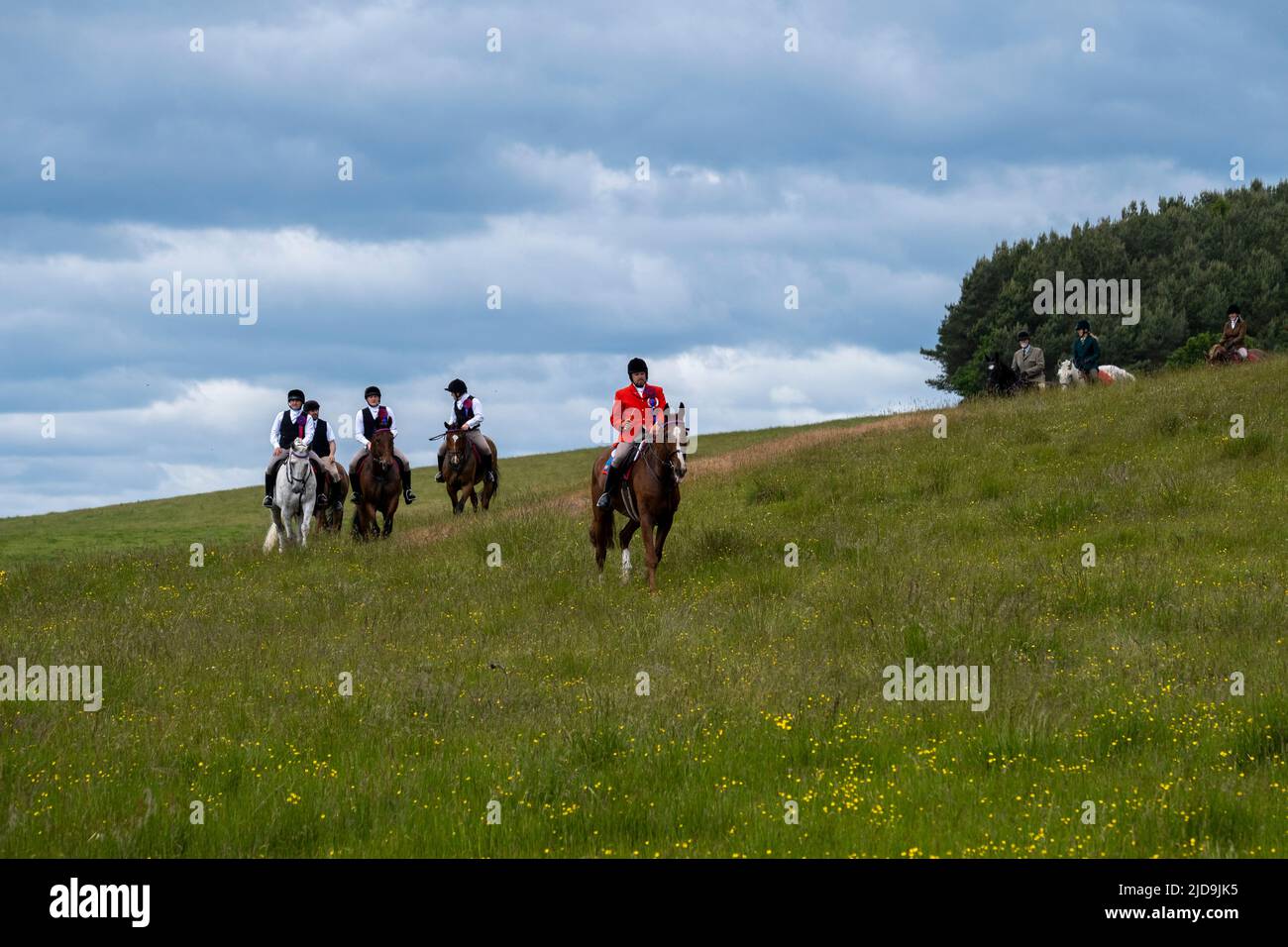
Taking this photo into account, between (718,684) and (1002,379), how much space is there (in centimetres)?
2449

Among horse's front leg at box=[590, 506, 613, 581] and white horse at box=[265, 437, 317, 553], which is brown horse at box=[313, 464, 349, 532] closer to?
white horse at box=[265, 437, 317, 553]

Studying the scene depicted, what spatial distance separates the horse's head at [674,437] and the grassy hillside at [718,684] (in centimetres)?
163

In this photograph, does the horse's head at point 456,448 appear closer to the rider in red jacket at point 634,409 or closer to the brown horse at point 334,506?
the brown horse at point 334,506

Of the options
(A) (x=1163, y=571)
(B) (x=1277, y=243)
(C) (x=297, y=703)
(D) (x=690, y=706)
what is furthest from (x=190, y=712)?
(B) (x=1277, y=243)

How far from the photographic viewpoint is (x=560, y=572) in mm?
16047

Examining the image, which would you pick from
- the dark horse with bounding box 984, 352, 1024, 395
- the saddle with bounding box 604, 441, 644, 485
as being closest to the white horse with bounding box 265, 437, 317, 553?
the saddle with bounding box 604, 441, 644, 485

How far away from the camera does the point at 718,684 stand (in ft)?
31.2

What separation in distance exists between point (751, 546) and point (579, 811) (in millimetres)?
10262

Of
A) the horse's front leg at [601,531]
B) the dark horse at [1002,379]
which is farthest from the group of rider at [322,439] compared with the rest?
the dark horse at [1002,379]

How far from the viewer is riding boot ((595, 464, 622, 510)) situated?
52.6ft

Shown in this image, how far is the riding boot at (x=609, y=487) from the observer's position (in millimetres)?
16028

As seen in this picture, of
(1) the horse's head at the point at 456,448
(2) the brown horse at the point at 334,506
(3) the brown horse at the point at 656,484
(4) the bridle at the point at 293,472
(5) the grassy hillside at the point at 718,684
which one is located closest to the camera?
(5) the grassy hillside at the point at 718,684
